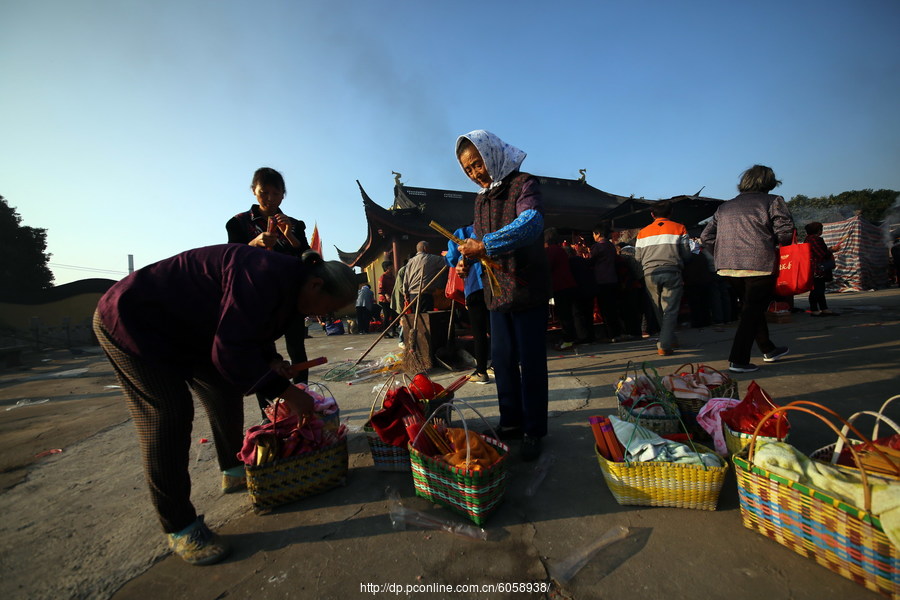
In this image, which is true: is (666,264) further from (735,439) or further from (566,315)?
(735,439)

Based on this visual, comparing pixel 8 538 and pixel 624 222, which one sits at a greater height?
pixel 624 222

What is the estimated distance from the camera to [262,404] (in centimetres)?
256

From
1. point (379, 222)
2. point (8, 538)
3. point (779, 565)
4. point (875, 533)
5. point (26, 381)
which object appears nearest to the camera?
point (875, 533)

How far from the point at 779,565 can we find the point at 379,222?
13.2m

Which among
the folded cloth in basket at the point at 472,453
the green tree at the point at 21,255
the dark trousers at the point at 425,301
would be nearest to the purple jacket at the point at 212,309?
the folded cloth in basket at the point at 472,453

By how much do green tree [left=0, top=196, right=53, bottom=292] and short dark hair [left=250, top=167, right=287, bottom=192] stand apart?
2150 cm

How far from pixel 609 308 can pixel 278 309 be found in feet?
17.8

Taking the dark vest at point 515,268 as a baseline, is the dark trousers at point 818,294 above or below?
below

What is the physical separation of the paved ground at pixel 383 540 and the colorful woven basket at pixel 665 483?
0.16 feet

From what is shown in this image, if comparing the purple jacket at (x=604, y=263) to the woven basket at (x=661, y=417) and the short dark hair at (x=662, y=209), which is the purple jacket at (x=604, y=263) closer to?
the short dark hair at (x=662, y=209)

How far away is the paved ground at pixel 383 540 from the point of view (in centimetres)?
128

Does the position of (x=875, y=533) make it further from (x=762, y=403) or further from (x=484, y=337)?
(x=484, y=337)

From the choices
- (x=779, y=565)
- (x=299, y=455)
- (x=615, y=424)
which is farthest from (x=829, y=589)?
(x=299, y=455)

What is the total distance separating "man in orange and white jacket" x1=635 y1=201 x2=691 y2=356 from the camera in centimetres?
439
